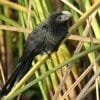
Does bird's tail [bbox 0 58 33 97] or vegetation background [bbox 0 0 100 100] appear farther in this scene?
vegetation background [bbox 0 0 100 100]

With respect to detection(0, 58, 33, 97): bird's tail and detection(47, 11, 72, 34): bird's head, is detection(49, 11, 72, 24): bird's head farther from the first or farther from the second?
detection(0, 58, 33, 97): bird's tail

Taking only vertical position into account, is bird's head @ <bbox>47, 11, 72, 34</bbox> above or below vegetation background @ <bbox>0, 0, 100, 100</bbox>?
above

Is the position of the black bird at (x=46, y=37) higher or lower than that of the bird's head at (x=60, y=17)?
lower

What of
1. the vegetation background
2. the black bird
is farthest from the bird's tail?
the vegetation background

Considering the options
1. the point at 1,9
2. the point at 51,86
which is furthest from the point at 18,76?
the point at 1,9

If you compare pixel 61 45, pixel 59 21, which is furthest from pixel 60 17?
pixel 61 45

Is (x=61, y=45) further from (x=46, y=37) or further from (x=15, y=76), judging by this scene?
(x=15, y=76)

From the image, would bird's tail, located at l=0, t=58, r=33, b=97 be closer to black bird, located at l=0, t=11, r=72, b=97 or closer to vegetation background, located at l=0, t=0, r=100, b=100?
black bird, located at l=0, t=11, r=72, b=97

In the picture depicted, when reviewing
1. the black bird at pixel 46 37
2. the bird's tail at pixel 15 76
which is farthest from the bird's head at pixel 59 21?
the bird's tail at pixel 15 76

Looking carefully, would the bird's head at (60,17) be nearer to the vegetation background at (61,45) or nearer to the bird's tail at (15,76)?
the vegetation background at (61,45)
